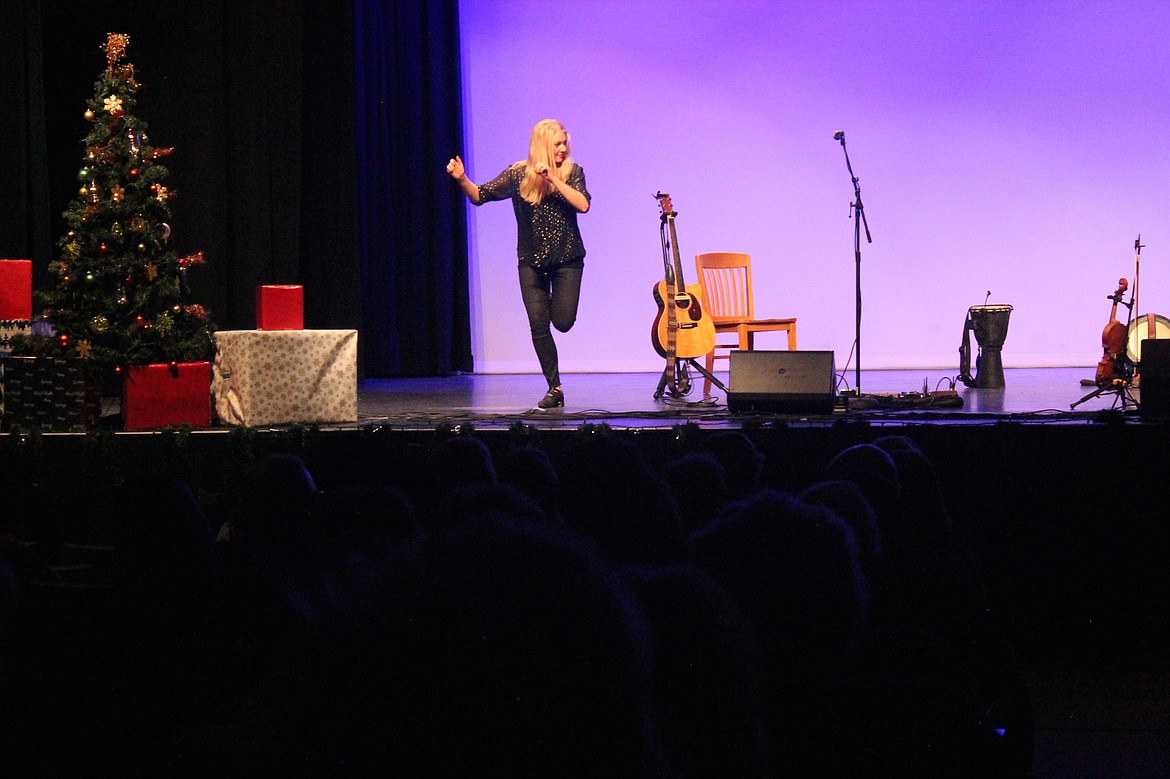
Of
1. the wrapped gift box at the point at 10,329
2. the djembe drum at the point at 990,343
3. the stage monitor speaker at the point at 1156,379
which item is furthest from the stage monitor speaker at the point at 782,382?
the wrapped gift box at the point at 10,329

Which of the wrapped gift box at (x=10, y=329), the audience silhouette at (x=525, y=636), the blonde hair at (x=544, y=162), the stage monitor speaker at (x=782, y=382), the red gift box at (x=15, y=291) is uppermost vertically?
the blonde hair at (x=544, y=162)

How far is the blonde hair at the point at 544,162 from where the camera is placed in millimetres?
5293

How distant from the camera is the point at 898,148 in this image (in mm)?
8617

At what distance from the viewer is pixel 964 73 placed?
857 centimetres

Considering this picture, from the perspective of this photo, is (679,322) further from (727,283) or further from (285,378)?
(285,378)

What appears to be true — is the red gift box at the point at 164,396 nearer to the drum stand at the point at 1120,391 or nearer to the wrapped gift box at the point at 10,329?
the wrapped gift box at the point at 10,329

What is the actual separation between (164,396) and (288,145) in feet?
13.9

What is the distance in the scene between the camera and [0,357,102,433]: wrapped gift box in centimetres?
445

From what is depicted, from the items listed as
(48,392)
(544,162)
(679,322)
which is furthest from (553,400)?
(48,392)

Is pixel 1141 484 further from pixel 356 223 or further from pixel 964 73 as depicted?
pixel 356 223

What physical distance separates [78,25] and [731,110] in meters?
5.03

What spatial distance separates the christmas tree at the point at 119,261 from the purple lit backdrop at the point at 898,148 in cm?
449

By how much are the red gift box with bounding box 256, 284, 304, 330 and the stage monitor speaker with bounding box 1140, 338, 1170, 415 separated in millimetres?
3698

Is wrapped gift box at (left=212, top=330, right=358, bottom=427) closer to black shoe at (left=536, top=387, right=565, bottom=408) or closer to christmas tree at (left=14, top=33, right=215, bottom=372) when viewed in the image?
christmas tree at (left=14, top=33, right=215, bottom=372)
